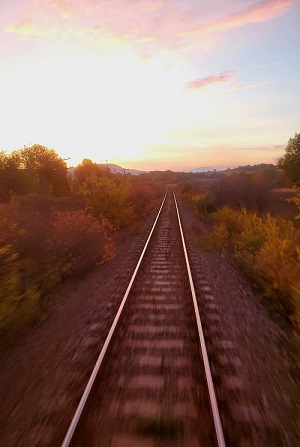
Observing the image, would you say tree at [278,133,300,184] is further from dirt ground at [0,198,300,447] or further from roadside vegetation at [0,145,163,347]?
dirt ground at [0,198,300,447]

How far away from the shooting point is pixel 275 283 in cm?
821

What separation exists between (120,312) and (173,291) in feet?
6.70

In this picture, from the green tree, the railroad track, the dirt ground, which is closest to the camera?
the railroad track

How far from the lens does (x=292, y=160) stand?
141 ft

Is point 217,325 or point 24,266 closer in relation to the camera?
point 217,325

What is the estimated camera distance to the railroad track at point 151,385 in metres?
3.78

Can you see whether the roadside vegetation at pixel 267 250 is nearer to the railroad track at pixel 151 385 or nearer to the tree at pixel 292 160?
the railroad track at pixel 151 385

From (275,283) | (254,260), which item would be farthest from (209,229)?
(275,283)

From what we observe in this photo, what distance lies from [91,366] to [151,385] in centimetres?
115

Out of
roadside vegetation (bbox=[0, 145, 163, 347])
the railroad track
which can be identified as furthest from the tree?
the railroad track

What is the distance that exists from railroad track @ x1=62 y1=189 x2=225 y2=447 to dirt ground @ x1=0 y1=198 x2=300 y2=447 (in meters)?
0.24

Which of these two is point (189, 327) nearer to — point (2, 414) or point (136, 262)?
point (2, 414)

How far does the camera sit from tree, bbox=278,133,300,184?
42125 millimetres

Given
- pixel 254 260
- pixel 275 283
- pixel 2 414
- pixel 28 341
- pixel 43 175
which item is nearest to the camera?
pixel 2 414
